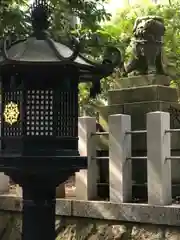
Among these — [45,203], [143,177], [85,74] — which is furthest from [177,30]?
[45,203]

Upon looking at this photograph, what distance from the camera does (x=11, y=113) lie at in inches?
188

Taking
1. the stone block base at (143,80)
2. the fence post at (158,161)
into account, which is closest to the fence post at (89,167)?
the stone block base at (143,80)

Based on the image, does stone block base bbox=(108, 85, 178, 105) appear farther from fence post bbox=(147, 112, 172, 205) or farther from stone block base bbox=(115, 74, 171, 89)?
fence post bbox=(147, 112, 172, 205)

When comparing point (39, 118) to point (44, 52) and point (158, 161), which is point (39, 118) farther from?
point (158, 161)

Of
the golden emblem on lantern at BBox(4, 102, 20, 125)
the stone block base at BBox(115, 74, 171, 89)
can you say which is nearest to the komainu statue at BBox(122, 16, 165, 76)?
the stone block base at BBox(115, 74, 171, 89)

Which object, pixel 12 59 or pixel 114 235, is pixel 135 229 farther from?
pixel 12 59

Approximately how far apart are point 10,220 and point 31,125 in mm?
3680

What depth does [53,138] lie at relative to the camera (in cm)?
465

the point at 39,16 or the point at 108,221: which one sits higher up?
the point at 39,16

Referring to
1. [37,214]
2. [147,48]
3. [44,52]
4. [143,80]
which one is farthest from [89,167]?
[44,52]

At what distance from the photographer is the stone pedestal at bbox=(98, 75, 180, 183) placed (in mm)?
7453

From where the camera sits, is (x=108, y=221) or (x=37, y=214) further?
(x=108, y=221)

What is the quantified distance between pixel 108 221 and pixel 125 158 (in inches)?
35.3

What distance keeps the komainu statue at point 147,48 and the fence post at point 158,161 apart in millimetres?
1574
